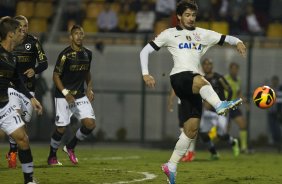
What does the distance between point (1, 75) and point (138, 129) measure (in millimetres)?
13942

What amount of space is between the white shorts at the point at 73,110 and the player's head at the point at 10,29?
4275mm

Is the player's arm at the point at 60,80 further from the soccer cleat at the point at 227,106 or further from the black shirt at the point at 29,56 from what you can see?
the soccer cleat at the point at 227,106

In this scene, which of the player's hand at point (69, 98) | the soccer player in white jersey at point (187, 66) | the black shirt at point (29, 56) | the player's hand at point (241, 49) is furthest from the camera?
the player's hand at point (69, 98)

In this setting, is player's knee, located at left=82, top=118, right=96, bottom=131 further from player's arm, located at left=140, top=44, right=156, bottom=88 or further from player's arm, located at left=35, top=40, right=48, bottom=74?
player's arm, located at left=140, top=44, right=156, bottom=88

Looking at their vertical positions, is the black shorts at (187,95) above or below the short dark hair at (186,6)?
below

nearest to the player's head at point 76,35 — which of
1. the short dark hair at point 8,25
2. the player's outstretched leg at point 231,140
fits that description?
the short dark hair at point 8,25

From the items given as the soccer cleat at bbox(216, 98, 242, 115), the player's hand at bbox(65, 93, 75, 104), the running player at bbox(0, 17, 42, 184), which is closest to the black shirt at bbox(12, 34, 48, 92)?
the player's hand at bbox(65, 93, 75, 104)

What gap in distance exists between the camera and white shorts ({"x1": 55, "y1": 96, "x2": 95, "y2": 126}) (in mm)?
15477

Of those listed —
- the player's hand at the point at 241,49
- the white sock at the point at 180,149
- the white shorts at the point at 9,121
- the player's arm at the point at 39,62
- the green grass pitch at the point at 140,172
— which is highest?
the player's hand at the point at 241,49

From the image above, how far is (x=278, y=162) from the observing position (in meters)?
18.8

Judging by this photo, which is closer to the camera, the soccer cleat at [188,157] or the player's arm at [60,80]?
the player's arm at [60,80]

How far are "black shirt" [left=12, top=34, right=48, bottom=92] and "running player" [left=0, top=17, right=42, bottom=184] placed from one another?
134 inches

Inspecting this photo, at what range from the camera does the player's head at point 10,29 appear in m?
11.1

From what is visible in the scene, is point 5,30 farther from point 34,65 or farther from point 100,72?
point 100,72
